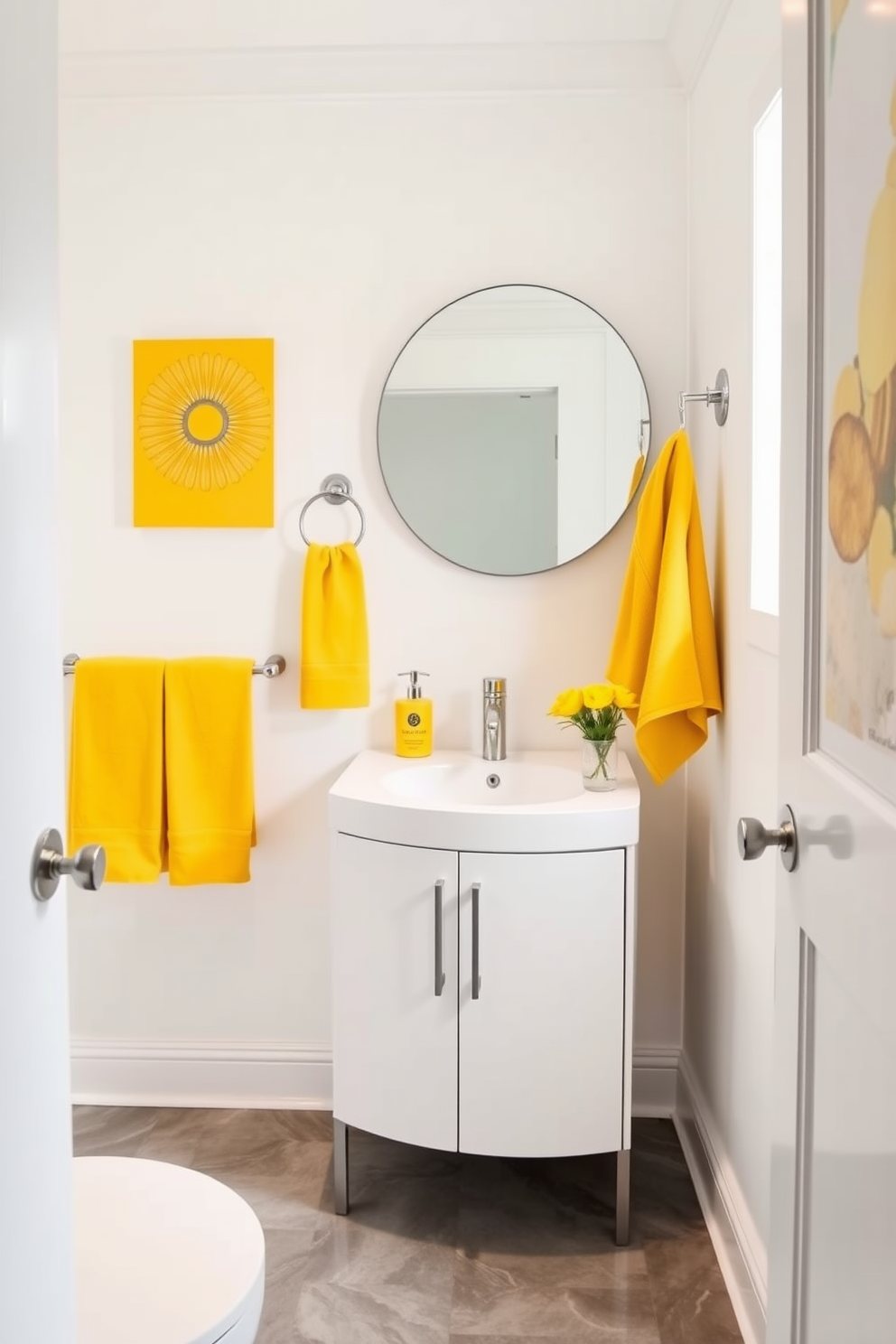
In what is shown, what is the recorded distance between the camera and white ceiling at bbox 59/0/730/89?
217cm

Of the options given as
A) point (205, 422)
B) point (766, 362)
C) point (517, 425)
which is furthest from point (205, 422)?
point (766, 362)

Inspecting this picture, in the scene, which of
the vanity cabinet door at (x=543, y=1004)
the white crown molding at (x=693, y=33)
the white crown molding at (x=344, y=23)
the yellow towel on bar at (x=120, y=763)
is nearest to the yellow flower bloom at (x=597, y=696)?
the vanity cabinet door at (x=543, y=1004)

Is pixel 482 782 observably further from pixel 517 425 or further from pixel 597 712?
pixel 517 425

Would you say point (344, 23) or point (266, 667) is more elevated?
point (344, 23)

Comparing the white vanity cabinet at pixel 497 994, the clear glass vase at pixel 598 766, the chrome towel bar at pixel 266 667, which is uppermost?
the chrome towel bar at pixel 266 667

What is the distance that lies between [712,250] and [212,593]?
4.05ft

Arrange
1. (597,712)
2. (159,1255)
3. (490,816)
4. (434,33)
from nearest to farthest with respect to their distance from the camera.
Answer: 1. (159,1255)
2. (490,816)
3. (597,712)
4. (434,33)

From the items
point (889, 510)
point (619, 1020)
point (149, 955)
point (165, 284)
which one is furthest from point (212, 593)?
point (889, 510)

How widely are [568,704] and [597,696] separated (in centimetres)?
6

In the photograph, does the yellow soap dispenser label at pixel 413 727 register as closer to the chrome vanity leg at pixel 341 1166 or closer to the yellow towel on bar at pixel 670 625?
the yellow towel on bar at pixel 670 625

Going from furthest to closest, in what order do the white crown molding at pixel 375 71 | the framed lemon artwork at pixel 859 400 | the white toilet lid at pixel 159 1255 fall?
the white crown molding at pixel 375 71
the white toilet lid at pixel 159 1255
the framed lemon artwork at pixel 859 400

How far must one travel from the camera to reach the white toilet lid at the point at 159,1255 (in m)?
1.31

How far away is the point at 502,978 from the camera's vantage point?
76.7 inches

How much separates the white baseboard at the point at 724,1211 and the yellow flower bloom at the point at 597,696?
0.82 meters
